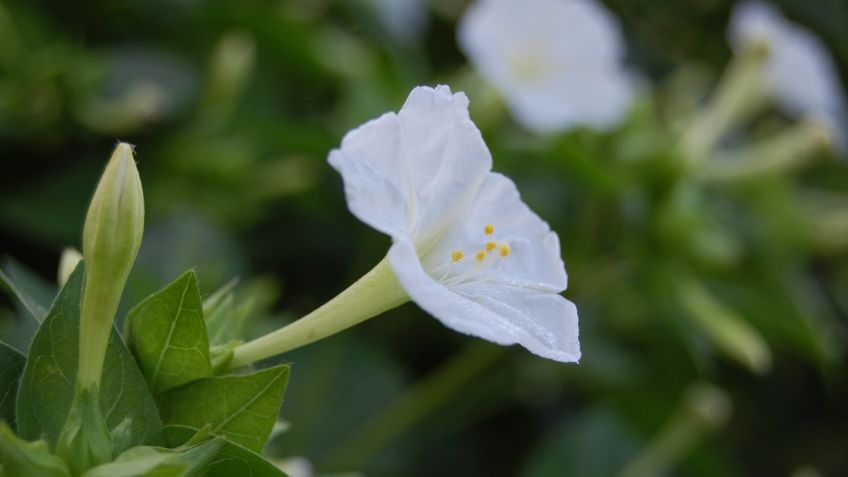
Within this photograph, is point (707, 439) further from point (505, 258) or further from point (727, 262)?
point (505, 258)

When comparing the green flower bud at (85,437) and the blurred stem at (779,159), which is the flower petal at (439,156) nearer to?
the green flower bud at (85,437)

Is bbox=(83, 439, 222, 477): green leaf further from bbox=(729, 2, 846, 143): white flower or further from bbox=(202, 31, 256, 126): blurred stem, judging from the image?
bbox=(729, 2, 846, 143): white flower

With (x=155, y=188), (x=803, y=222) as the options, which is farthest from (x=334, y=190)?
(x=803, y=222)

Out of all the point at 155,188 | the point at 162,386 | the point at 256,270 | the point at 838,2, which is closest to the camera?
the point at 162,386

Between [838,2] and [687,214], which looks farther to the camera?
[838,2]

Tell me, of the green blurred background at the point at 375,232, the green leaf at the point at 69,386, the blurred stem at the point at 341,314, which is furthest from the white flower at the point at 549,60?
the green leaf at the point at 69,386

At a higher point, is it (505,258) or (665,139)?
(505,258)
